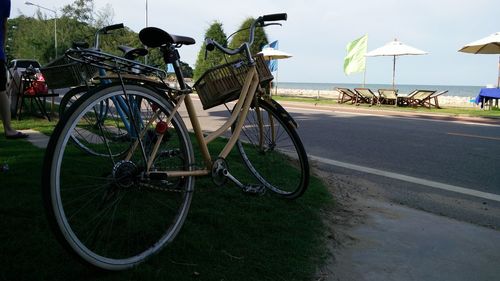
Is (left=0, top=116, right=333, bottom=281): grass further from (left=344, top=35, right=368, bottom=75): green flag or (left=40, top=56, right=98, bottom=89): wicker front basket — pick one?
(left=344, top=35, right=368, bottom=75): green flag

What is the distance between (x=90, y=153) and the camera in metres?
4.34

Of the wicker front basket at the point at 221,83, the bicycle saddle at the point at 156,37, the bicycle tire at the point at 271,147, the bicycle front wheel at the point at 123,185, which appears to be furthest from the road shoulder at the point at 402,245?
the bicycle saddle at the point at 156,37

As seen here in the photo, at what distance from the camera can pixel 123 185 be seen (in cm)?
229

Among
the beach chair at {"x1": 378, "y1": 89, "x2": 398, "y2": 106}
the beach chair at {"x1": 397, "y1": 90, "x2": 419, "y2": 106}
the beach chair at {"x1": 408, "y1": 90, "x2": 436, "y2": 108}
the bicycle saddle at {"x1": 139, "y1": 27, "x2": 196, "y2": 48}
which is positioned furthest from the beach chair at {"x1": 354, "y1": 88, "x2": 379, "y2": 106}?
the bicycle saddle at {"x1": 139, "y1": 27, "x2": 196, "y2": 48}

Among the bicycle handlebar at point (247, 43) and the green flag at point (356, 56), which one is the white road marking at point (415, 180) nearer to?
the bicycle handlebar at point (247, 43)

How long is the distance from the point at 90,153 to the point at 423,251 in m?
3.18

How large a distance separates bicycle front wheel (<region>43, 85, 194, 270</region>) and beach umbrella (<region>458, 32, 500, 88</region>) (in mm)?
16718

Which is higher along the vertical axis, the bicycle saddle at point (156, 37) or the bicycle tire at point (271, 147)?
the bicycle saddle at point (156, 37)

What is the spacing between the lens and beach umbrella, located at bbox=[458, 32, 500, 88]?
16188mm

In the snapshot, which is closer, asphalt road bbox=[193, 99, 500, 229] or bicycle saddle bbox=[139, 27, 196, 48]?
bicycle saddle bbox=[139, 27, 196, 48]

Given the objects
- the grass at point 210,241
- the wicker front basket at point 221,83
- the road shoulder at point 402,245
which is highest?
the wicker front basket at point 221,83

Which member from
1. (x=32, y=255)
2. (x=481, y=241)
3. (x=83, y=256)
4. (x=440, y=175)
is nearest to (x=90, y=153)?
(x=32, y=255)

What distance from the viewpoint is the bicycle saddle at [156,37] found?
8.11ft

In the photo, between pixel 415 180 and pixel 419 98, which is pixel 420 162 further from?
pixel 419 98
